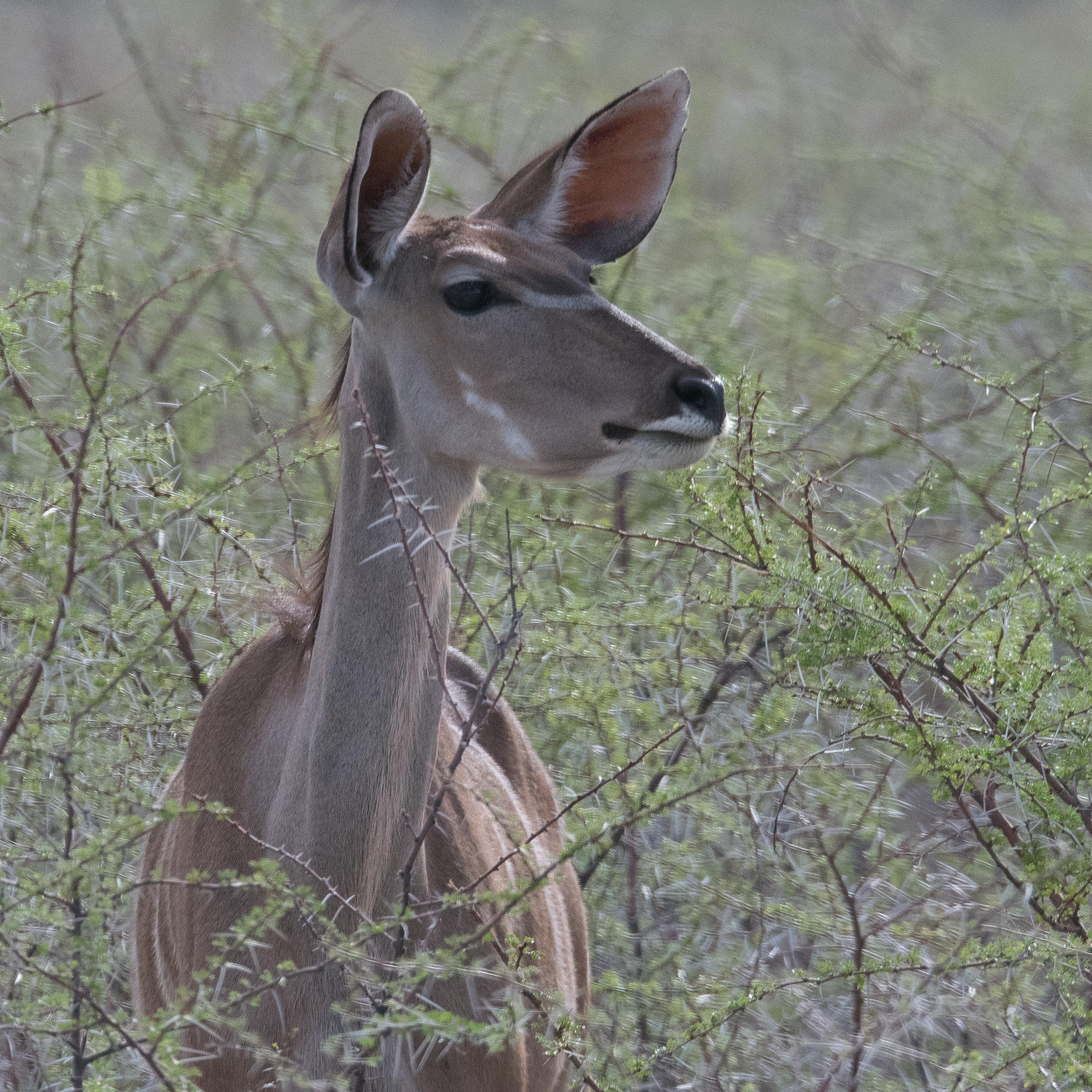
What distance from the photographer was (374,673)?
2.61 meters

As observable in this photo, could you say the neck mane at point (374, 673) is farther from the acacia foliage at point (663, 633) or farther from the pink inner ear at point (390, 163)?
the pink inner ear at point (390, 163)

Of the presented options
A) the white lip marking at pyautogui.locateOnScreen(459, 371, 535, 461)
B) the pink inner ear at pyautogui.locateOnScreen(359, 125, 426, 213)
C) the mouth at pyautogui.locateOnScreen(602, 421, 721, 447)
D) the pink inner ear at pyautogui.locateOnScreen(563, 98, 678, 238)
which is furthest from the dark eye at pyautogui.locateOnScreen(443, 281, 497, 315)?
the pink inner ear at pyautogui.locateOnScreen(563, 98, 678, 238)

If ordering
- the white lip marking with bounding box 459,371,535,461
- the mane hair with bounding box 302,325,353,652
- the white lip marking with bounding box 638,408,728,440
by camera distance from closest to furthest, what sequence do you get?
the white lip marking with bounding box 638,408,728,440 < the white lip marking with bounding box 459,371,535,461 < the mane hair with bounding box 302,325,353,652

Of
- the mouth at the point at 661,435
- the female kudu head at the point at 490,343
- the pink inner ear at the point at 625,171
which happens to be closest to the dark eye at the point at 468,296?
the female kudu head at the point at 490,343

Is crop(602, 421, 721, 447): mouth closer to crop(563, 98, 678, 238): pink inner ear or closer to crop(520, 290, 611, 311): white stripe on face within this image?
crop(520, 290, 611, 311): white stripe on face

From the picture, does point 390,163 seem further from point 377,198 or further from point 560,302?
point 560,302

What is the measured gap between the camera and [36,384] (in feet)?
15.8

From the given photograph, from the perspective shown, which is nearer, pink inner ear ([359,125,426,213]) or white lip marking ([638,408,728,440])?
A: white lip marking ([638,408,728,440])

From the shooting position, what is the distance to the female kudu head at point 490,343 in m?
2.58

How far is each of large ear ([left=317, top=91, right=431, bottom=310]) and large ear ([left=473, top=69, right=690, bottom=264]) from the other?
0.95ft

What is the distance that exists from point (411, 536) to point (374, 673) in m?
0.25

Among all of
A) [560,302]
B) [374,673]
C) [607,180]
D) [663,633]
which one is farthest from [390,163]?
[663,633]

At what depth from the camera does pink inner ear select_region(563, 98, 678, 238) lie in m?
3.12

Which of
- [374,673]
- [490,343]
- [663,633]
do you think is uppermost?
[490,343]
